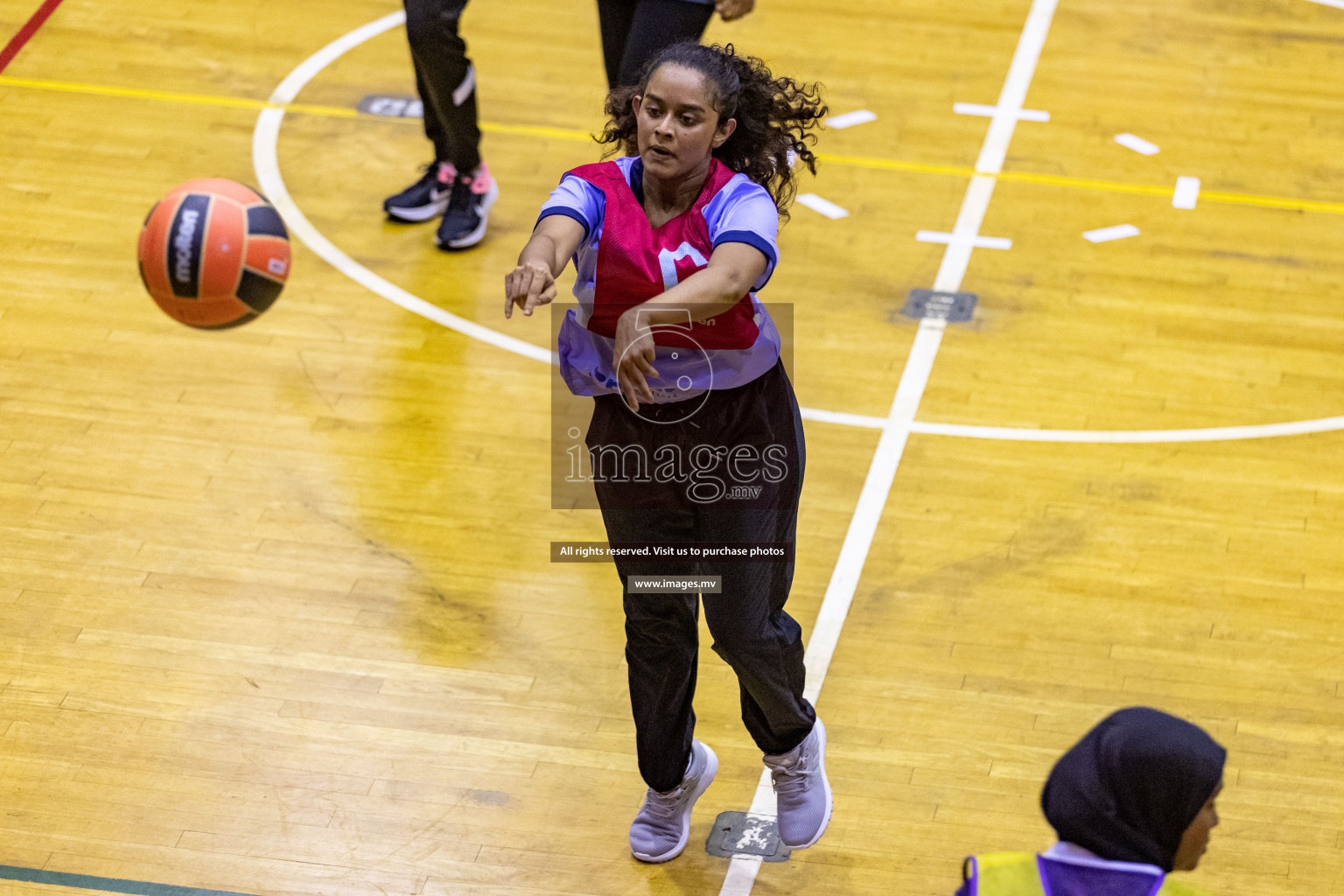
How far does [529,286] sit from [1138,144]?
4.83 m

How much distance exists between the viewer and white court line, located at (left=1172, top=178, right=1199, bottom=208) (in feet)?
22.2

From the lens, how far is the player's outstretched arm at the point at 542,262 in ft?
10.4

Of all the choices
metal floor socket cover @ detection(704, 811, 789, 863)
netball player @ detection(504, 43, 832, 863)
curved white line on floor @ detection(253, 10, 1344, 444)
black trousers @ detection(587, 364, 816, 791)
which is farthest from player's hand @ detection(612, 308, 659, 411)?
curved white line on floor @ detection(253, 10, 1344, 444)

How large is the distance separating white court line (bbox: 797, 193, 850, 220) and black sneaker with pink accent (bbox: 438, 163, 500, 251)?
1.39 metres

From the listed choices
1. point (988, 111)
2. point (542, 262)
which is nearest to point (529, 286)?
point (542, 262)

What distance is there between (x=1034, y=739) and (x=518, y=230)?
10.9 feet

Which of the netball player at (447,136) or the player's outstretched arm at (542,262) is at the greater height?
the player's outstretched arm at (542,262)

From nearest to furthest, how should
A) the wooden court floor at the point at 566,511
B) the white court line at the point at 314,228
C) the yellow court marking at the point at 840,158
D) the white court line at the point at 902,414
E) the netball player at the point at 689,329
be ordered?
the netball player at the point at 689,329
the wooden court floor at the point at 566,511
the white court line at the point at 902,414
the white court line at the point at 314,228
the yellow court marking at the point at 840,158

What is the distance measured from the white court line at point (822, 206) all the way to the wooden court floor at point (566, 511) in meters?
0.05

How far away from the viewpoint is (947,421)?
563 cm

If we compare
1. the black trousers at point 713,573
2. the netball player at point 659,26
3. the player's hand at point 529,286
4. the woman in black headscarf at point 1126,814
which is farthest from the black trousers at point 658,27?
the woman in black headscarf at point 1126,814

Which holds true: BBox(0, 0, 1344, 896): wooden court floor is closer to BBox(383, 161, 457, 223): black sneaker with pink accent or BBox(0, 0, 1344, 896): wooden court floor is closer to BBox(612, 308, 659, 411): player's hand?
BBox(383, 161, 457, 223): black sneaker with pink accent

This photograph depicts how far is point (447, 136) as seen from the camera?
21.4ft

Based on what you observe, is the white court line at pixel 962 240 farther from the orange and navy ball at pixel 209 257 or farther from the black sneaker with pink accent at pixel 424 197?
the orange and navy ball at pixel 209 257
